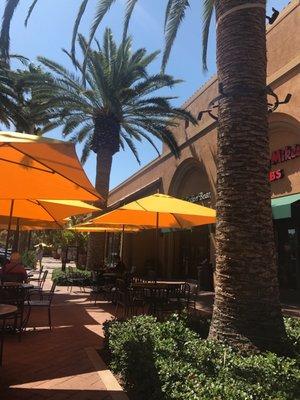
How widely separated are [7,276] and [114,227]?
618 cm

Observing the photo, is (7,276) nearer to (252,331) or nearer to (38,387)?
(38,387)

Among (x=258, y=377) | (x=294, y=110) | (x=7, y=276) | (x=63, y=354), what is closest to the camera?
(x=258, y=377)

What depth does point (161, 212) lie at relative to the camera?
9.11 metres

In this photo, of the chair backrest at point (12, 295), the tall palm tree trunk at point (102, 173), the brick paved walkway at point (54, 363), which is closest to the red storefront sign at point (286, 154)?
the tall palm tree trunk at point (102, 173)

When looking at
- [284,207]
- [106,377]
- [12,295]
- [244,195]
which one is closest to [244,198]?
[244,195]

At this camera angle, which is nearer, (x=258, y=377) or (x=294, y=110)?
(x=258, y=377)

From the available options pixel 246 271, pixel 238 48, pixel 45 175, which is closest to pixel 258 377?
pixel 246 271

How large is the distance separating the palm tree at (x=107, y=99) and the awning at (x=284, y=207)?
7.27 meters

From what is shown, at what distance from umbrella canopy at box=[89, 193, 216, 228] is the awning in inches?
127

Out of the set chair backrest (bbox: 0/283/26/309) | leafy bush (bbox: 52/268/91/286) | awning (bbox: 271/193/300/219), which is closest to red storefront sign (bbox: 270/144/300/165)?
awning (bbox: 271/193/300/219)

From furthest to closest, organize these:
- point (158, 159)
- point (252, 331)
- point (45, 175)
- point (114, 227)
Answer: point (158, 159) → point (114, 227) → point (45, 175) → point (252, 331)

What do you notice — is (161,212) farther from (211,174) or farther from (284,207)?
(211,174)

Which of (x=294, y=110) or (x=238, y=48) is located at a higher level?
(x=294, y=110)

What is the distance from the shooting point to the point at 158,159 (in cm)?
2695
